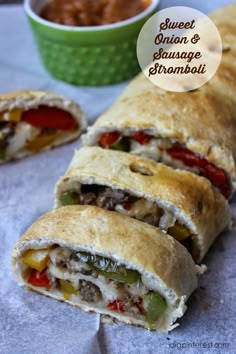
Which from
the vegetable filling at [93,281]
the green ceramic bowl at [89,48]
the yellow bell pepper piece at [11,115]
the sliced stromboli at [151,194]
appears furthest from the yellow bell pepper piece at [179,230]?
the green ceramic bowl at [89,48]

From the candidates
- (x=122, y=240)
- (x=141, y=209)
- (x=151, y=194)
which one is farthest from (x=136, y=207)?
(x=122, y=240)

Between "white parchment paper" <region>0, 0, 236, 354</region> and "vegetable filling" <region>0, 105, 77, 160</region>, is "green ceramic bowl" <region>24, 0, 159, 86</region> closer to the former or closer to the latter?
"vegetable filling" <region>0, 105, 77, 160</region>

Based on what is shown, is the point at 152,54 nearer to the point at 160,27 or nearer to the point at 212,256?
the point at 160,27

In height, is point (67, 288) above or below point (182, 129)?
below

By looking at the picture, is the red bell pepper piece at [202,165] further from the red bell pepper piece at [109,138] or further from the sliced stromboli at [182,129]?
the red bell pepper piece at [109,138]

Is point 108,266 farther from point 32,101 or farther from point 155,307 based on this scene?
point 32,101

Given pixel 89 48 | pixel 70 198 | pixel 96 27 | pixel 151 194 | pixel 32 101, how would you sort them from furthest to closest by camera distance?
pixel 89 48, pixel 96 27, pixel 32 101, pixel 70 198, pixel 151 194
